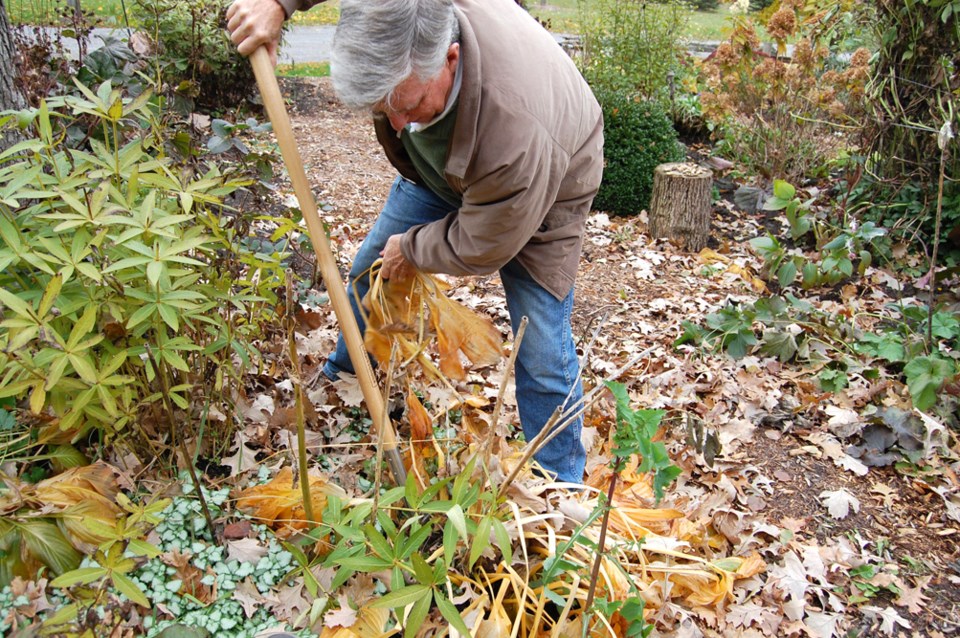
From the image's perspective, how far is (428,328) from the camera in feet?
7.84

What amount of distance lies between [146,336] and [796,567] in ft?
7.64

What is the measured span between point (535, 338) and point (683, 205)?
3448 mm

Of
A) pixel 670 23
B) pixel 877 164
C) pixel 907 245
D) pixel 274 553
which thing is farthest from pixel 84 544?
pixel 670 23

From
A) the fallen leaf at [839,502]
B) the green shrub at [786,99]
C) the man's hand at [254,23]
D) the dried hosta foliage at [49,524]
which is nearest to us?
the dried hosta foliage at [49,524]

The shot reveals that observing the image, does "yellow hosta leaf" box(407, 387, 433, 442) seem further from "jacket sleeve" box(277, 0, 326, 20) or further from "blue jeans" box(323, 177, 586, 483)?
"jacket sleeve" box(277, 0, 326, 20)

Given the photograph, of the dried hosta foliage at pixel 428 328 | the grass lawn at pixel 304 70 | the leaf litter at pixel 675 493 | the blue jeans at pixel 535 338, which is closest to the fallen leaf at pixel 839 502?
the leaf litter at pixel 675 493

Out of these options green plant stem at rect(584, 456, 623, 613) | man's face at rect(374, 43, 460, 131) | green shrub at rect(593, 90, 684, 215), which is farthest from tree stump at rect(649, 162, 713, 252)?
green plant stem at rect(584, 456, 623, 613)

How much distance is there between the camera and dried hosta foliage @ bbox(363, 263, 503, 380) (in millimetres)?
2326

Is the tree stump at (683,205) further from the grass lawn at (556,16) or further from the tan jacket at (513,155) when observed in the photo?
the grass lawn at (556,16)

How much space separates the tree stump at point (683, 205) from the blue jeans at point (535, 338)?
327cm

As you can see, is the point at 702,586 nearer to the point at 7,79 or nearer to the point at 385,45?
the point at 385,45

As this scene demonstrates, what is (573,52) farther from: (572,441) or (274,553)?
(274,553)

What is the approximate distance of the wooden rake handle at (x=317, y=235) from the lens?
202cm

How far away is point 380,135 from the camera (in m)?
2.41
